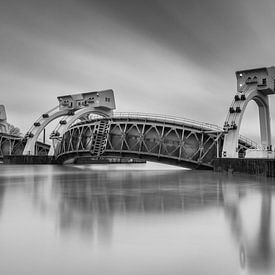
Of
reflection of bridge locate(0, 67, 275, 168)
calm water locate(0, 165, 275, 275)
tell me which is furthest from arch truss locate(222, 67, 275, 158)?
calm water locate(0, 165, 275, 275)

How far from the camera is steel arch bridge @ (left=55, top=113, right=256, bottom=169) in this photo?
48969mm

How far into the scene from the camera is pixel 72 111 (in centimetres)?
7369

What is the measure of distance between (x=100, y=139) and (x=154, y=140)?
984cm

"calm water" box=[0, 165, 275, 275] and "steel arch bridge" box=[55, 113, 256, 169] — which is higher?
"steel arch bridge" box=[55, 113, 256, 169]

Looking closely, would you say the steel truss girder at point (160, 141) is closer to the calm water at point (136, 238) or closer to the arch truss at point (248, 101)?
the arch truss at point (248, 101)

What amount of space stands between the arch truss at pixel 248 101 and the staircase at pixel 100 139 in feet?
70.9

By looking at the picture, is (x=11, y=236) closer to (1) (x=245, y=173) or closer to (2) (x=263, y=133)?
(1) (x=245, y=173)

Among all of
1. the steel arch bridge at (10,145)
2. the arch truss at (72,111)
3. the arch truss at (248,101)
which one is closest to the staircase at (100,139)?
the arch truss at (72,111)

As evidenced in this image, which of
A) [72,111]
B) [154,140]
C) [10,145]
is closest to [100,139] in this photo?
[154,140]

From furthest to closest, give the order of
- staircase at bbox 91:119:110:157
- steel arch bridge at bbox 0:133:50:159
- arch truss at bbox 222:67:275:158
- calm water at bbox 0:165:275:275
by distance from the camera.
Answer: steel arch bridge at bbox 0:133:50:159 → staircase at bbox 91:119:110:157 → arch truss at bbox 222:67:275:158 → calm water at bbox 0:165:275:275

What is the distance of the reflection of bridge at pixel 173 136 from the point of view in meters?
43.9

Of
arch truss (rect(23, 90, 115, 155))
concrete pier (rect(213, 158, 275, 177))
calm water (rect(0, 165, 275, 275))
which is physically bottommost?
calm water (rect(0, 165, 275, 275))

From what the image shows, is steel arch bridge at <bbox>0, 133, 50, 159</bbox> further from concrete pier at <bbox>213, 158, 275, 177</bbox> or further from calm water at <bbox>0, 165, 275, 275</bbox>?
calm water at <bbox>0, 165, 275, 275</bbox>

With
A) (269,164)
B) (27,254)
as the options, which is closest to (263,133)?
(269,164)
